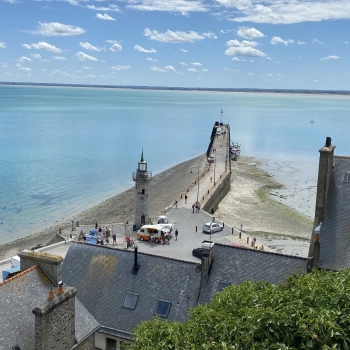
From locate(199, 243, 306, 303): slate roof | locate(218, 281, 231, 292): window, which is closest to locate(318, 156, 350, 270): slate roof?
locate(199, 243, 306, 303): slate roof

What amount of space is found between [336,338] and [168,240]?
25.0m

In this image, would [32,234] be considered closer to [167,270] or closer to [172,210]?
[172,210]

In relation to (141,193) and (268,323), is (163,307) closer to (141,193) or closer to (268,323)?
(268,323)

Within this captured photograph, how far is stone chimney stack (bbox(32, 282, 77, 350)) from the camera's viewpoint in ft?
36.8

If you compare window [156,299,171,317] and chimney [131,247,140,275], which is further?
chimney [131,247,140,275]

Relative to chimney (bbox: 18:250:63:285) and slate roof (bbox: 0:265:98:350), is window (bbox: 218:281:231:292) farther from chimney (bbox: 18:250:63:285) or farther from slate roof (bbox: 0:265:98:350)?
chimney (bbox: 18:250:63:285)

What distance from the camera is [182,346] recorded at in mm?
9383

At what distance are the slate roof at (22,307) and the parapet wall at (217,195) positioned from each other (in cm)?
3118

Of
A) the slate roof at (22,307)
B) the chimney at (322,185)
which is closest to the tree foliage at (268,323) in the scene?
the slate roof at (22,307)

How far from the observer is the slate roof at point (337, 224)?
17547 millimetres

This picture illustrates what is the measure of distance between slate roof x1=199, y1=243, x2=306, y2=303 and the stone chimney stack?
17.0 ft

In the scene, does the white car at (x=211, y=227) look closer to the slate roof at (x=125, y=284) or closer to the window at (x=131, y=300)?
the slate roof at (x=125, y=284)

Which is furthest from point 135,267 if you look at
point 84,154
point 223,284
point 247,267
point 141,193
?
point 84,154

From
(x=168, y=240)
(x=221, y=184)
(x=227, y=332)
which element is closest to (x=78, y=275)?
(x=227, y=332)
